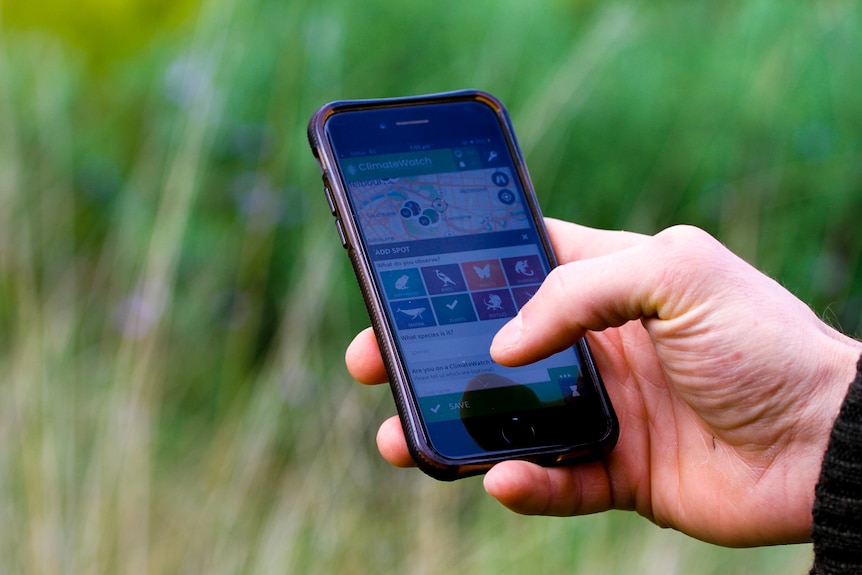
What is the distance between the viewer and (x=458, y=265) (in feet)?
5.05

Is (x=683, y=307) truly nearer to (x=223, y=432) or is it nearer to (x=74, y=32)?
(x=223, y=432)

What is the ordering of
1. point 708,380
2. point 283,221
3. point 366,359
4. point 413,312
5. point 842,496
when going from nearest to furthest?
point 842,496
point 708,380
point 413,312
point 366,359
point 283,221

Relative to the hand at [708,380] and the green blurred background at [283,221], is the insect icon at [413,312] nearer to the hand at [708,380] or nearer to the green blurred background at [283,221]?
the hand at [708,380]

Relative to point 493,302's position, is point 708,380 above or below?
below

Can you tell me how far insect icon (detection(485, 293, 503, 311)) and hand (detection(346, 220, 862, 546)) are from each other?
0.13 metres

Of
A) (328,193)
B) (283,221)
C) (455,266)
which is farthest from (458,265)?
(283,221)

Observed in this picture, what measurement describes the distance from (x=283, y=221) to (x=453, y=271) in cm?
155

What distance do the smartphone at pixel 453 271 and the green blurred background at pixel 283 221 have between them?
2.27ft

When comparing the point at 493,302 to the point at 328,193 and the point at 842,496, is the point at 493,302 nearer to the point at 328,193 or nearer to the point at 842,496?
the point at 328,193

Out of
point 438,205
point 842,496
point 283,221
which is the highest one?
point 283,221

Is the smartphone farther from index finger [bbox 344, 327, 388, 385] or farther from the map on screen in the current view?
index finger [bbox 344, 327, 388, 385]

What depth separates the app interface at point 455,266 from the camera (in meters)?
1.45

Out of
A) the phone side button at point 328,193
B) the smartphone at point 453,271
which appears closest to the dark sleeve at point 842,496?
the smartphone at point 453,271

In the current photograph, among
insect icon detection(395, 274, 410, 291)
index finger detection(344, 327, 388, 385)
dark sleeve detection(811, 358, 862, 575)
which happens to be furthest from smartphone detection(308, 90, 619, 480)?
dark sleeve detection(811, 358, 862, 575)
